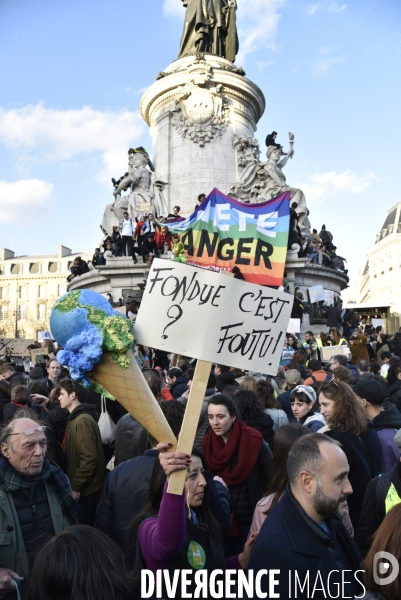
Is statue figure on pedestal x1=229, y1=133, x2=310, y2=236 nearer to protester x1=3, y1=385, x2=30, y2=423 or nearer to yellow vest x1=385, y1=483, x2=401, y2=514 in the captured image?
protester x1=3, y1=385, x2=30, y2=423

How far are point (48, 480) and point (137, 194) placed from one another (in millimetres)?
20385

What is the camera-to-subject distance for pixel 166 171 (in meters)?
23.5

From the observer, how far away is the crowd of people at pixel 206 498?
5.98 ft

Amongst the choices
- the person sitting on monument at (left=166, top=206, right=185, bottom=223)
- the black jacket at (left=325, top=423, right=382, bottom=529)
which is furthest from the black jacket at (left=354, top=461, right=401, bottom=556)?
the person sitting on monument at (left=166, top=206, right=185, bottom=223)

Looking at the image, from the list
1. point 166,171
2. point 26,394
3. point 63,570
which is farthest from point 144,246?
point 63,570

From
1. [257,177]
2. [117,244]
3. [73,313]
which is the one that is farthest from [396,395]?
[257,177]

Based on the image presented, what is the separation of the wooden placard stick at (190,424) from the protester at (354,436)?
4.86 ft

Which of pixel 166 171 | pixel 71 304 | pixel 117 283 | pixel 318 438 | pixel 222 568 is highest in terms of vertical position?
pixel 166 171

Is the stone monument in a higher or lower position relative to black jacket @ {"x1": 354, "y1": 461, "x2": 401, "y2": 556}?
higher

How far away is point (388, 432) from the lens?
403cm

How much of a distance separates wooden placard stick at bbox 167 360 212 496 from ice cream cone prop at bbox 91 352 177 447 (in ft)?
0.28

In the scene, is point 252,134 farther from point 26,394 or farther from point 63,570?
point 63,570

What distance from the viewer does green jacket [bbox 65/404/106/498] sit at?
163 inches

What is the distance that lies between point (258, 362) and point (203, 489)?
68cm
